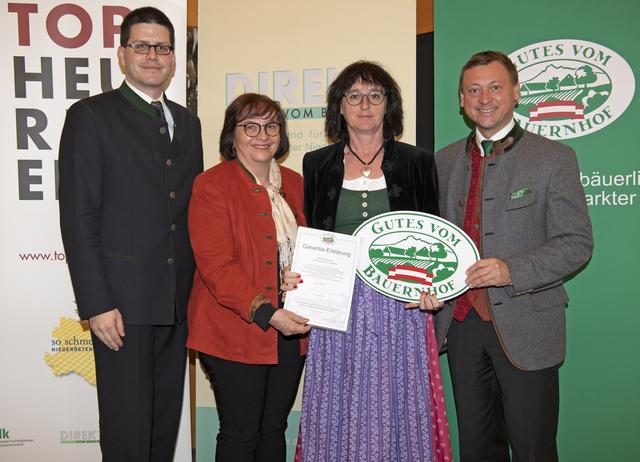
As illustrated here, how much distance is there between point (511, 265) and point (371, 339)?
655 millimetres

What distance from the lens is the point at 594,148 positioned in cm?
285

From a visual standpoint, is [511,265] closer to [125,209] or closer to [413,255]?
[413,255]

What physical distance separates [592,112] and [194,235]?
7.05ft

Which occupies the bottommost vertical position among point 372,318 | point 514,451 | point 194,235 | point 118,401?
point 514,451

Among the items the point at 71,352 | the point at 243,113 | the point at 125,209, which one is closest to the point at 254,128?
the point at 243,113

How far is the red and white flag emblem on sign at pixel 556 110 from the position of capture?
284 centimetres

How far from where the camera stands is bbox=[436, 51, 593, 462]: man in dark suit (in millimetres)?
2146

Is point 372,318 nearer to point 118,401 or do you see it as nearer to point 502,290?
point 502,290

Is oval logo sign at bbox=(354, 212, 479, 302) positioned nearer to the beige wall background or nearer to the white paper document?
the white paper document

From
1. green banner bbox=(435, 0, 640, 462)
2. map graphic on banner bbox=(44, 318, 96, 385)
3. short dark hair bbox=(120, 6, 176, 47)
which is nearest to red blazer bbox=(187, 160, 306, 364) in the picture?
short dark hair bbox=(120, 6, 176, 47)

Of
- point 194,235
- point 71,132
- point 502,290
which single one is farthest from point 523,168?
point 71,132

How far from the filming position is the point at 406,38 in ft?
9.95

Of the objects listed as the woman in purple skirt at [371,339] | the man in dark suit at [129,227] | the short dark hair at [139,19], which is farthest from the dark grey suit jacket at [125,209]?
the woman in purple skirt at [371,339]

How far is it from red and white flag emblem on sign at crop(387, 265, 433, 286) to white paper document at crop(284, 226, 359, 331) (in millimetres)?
166
